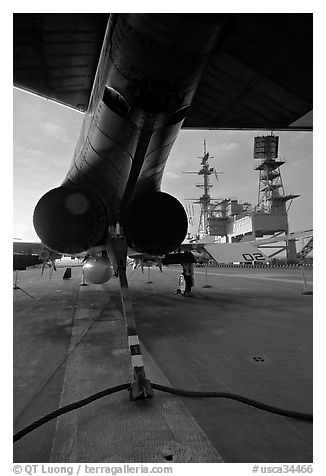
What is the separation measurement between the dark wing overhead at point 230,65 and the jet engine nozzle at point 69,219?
59.7 inches

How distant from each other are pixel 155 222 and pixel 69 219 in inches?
60.4

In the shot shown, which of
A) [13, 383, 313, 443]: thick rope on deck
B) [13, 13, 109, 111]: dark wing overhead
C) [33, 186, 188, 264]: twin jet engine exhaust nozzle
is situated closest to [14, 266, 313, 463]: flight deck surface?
[13, 383, 313, 443]: thick rope on deck

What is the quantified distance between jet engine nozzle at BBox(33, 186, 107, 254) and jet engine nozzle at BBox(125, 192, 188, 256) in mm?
557

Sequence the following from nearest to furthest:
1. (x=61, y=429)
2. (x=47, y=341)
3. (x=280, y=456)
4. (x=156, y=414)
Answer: (x=280, y=456) → (x=61, y=429) → (x=156, y=414) → (x=47, y=341)

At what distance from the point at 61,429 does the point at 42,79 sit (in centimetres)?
382

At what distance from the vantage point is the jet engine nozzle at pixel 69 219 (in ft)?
15.6

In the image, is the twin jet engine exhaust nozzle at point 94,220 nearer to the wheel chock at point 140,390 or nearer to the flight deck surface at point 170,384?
the flight deck surface at point 170,384

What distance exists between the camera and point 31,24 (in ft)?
7.97

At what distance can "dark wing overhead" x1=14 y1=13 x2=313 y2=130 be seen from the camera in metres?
2.39

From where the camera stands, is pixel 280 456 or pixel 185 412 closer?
pixel 280 456

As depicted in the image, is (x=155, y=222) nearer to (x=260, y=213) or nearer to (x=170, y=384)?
(x=170, y=384)

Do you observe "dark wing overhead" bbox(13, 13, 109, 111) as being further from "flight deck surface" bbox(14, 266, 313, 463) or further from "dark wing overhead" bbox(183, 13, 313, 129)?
"flight deck surface" bbox(14, 266, 313, 463)
